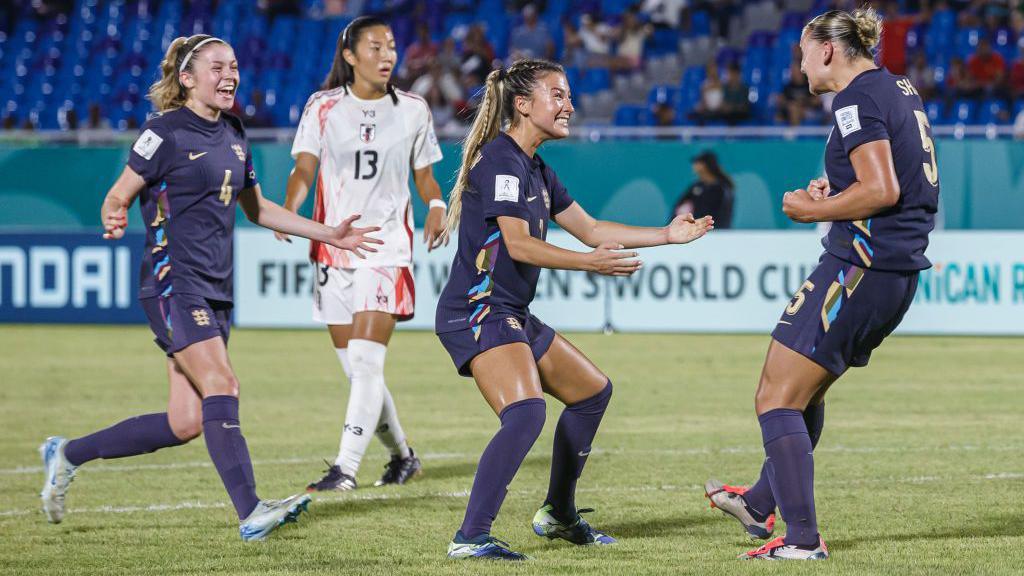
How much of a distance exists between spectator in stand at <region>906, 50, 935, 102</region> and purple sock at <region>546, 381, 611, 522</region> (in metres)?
14.4

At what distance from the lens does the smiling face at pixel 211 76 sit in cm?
630

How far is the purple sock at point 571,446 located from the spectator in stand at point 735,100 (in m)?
14.0

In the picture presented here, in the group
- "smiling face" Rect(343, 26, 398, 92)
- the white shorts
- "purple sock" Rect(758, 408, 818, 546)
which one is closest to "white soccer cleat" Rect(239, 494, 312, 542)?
"purple sock" Rect(758, 408, 818, 546)

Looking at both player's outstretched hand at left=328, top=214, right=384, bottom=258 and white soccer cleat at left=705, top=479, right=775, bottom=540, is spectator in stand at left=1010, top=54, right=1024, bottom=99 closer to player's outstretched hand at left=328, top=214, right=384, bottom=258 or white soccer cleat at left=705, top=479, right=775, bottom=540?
white soccer cleat at left=705, top=479, right=775, bottom=540

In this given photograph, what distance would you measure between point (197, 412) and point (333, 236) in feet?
3.08

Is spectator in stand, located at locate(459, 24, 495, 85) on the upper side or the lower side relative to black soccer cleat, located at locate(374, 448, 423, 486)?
upper

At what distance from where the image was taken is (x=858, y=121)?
531cm

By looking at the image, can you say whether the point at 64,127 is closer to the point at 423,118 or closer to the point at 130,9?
the point at 130,9

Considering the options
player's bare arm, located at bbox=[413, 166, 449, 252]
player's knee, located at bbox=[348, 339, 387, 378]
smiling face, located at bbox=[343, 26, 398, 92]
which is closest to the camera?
player's bare arm, located at bbox=[413, 166, 449, 252]

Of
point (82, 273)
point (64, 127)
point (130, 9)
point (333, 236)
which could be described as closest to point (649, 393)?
point (333, 236)

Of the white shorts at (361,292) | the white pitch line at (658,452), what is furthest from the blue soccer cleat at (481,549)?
the white pitch line at (658,452)

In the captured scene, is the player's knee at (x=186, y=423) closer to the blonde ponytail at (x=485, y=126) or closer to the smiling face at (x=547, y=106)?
the blonde ponytail at (x=485, y=126)

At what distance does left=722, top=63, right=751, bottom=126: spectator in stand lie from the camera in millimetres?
19484

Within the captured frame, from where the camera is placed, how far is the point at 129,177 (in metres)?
6.18
